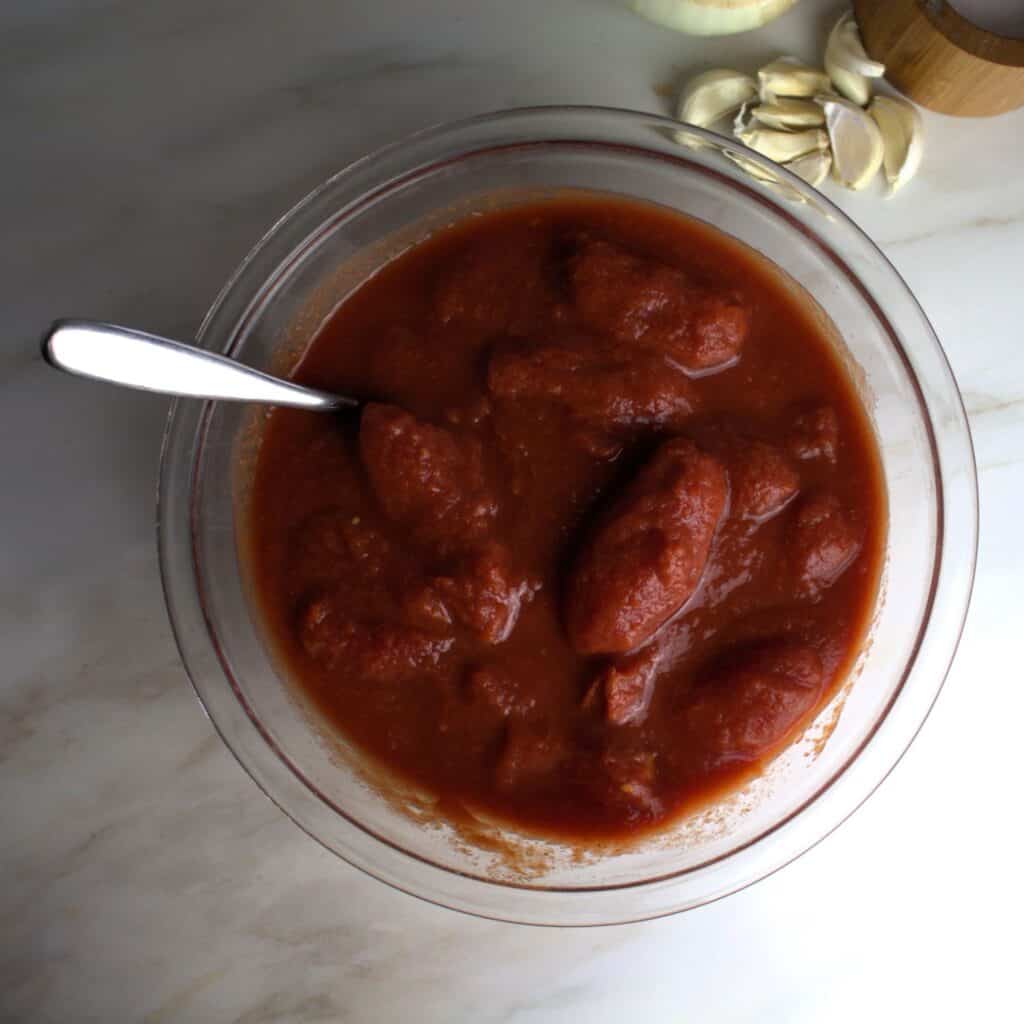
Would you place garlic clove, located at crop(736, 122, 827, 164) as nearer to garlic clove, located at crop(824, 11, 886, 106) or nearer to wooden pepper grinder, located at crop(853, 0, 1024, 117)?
garlic clove, located at crop(824, 11, 886, 106)

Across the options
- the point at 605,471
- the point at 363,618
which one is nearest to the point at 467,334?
the point at 605,471

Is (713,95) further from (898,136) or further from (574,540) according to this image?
(574,540)

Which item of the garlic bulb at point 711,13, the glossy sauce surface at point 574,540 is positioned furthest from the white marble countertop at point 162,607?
the glossy sauce surface at point 574,540

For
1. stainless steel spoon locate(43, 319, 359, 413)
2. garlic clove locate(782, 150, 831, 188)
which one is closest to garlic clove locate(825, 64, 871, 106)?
garlic clove locate(782, 150, 831, 188)

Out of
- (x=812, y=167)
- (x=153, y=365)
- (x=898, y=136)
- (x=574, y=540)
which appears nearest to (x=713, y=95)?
(x=812, y=167)

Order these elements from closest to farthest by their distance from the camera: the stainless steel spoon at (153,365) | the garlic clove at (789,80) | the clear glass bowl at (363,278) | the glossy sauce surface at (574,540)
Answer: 1. the stainless steel spoon at (153,365)
2. the glossy sauce surface at (574,540)
3. the clear glass bowl at (363,278)
4. the garlic clove at (789,80)

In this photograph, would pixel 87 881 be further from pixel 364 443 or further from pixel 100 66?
pixel 100 66

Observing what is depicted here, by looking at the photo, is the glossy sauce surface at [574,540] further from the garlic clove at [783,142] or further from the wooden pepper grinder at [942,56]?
the wooden pepper grinder at [942,56]
